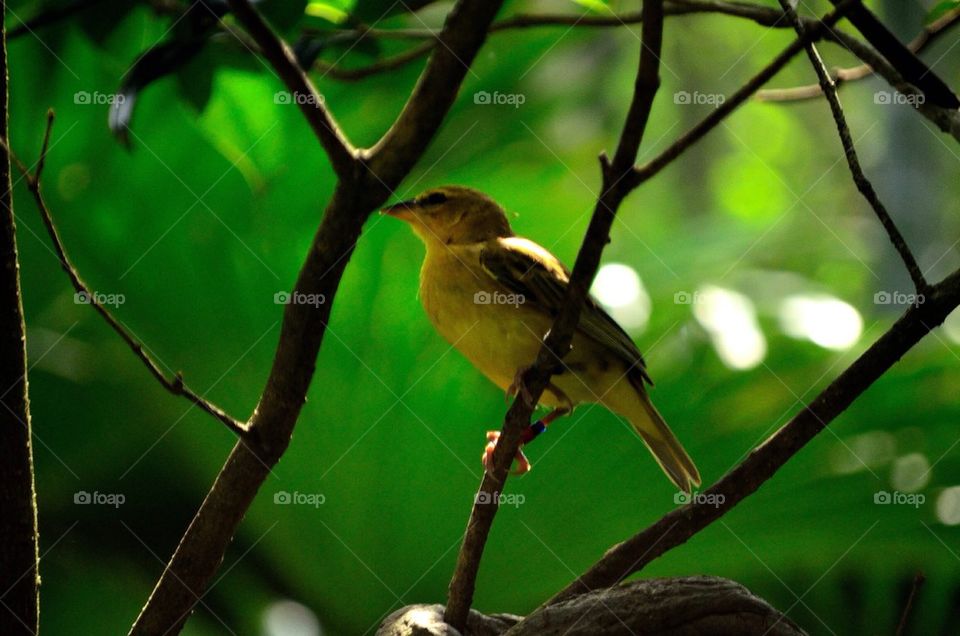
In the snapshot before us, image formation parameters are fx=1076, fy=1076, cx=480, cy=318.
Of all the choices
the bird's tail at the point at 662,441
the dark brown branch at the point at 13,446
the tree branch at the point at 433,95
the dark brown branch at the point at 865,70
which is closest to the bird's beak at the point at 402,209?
the bird's tail at the point at 662,441

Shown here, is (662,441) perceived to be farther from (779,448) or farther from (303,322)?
(303,322)

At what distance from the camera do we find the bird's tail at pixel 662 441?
3748 millimetres

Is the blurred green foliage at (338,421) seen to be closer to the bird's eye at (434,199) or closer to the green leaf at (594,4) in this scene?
the bird's eye at (434,199)

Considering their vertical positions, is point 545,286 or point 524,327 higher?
point 545,286

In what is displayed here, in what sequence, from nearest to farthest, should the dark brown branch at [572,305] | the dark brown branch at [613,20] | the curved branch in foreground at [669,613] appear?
the dark brown branch at [572,305]
the curved branch in foreground at [669,613]
the dark brown branch at [613,20]

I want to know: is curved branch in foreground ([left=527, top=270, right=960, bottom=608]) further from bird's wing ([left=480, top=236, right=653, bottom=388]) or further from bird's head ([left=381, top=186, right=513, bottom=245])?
bird's head ([left=381, top=186, right=513, bottom=245])

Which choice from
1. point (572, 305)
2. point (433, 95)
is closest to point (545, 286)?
point (572, 305)

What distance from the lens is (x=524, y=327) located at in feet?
11.5

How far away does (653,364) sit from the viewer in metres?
4.67

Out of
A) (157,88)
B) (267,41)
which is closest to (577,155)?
(157,88)

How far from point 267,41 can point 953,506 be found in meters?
3.75

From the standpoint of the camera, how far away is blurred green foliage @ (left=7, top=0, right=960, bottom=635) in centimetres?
428

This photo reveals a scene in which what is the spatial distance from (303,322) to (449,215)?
202 cm

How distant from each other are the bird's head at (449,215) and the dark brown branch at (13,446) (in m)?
1.70
